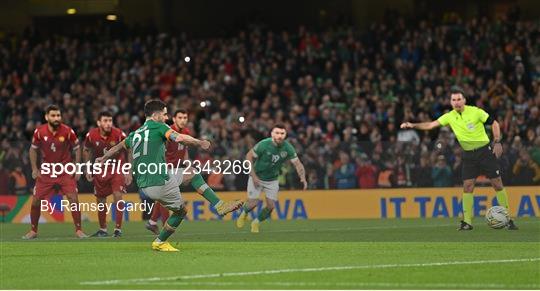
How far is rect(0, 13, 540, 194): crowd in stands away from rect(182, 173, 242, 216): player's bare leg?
822cm

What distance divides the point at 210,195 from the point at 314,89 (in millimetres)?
16810

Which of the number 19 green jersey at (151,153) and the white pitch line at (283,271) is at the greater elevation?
the number 19 green jersey at (151,153)

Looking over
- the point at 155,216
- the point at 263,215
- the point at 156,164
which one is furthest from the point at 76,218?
the point at 156,164

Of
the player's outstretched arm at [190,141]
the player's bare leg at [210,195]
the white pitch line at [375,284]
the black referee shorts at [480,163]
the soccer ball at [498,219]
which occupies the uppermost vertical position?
the player's outstretched arm at [190,141]

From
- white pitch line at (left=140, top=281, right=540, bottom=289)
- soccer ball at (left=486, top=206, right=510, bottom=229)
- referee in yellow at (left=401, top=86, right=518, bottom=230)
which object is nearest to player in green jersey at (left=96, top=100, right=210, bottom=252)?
white pitch line at (left=140, top=281, right=540, bottom=289)

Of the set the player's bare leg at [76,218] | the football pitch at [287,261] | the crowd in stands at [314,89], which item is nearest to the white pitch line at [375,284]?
the football pitch at [287,261]

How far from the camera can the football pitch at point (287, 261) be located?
12.6m

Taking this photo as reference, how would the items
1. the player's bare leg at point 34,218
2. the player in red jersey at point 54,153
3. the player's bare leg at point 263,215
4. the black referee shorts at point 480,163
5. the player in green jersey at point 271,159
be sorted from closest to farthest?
the black referee shorts at point 480,163 < the player's bare leg at point 34,218 < the player in red jersey at point 54,153 < the player's bare leg at point 263,215 < the player in green jersey at point 271,159

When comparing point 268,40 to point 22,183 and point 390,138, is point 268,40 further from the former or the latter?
point 22,183

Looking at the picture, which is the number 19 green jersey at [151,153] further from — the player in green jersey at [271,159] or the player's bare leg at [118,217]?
the player in green jersey at [271,159]

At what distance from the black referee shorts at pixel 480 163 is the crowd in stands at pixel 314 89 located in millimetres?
7537

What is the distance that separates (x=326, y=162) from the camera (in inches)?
1206

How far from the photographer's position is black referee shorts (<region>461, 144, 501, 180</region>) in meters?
21.6

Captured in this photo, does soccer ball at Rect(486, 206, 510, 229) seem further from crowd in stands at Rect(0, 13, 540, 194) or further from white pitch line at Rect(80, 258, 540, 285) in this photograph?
crowd in stands at Rect(0, 13, 540, 194)
